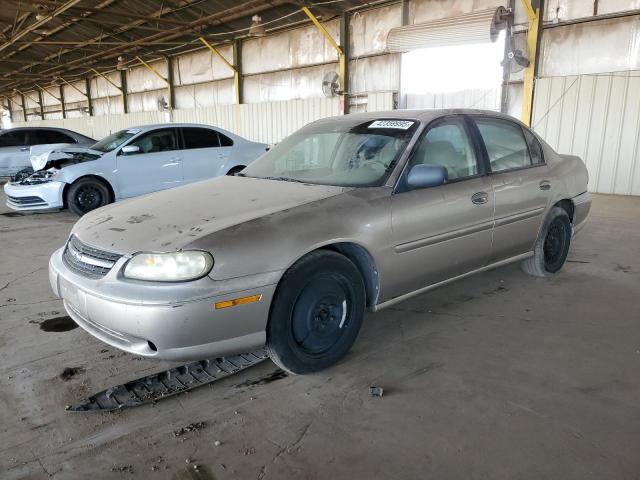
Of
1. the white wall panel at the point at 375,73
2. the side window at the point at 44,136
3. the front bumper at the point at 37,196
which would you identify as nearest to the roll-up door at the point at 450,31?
the white wall panel at the point at 375,73

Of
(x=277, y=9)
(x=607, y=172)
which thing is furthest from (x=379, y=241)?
(x=277, y=9)

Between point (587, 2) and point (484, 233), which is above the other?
point (587, 2)

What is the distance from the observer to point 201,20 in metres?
13.6

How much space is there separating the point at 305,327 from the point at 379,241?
635 millimetres

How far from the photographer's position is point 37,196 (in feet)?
23.3

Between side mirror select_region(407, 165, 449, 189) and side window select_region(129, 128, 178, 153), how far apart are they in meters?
5.56

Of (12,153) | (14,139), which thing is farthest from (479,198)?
(14,139)

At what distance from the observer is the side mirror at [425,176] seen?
2.87 meters

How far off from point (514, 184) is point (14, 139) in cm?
1152

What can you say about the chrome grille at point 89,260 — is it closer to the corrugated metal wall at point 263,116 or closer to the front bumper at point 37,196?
the front bumper at point 37,196

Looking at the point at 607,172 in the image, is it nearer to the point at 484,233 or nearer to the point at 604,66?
the point at 604,66

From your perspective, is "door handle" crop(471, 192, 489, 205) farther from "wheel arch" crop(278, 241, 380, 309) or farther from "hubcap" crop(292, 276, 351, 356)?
"hubcap" crop(292, 276, 351, 356)

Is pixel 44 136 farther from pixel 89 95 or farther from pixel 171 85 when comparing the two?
pixel 89 95

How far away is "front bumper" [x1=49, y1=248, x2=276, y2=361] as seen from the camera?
85.7 inches
